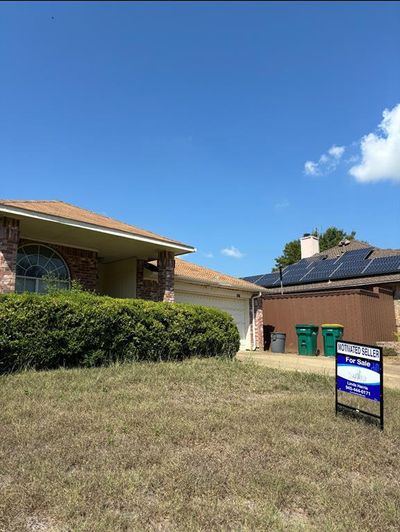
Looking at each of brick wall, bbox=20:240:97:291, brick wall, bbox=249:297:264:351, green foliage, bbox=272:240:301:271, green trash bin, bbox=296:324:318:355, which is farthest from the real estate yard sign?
green foliage, bbox=272:240:301:271

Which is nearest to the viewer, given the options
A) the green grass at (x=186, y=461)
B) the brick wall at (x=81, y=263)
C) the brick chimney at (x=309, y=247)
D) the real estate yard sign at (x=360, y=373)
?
the green grass at (x=186, y=461)

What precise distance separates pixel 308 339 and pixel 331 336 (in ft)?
3.13

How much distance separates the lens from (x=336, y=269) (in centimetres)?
2336

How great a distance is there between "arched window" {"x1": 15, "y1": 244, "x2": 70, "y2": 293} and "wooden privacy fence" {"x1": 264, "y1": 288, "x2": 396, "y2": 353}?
9626 millimetres

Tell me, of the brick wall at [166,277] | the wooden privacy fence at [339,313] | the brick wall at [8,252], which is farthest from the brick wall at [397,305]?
the brick wall at [8,252]

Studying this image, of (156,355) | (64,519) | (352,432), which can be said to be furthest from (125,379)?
(64,519)

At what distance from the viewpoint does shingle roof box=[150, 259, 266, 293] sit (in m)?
16.7

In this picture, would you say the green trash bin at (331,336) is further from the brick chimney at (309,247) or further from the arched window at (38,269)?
the brick chimney at (309,247)

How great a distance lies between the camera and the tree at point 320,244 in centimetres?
5403

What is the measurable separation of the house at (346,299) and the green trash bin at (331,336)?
99 centimetres

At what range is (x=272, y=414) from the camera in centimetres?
594

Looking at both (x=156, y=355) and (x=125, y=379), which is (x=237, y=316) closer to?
(x=156, y=355)

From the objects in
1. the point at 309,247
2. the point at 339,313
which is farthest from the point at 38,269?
the point at 309,247

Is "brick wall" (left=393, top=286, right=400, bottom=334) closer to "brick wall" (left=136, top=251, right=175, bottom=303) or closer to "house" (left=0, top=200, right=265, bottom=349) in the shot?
"house" (left=0, top=200, right=265, bottom=349)
